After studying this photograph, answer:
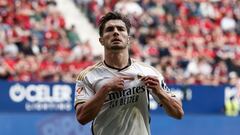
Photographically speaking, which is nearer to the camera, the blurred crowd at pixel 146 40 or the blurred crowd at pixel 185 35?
the blurred crowd at pixel 146 40

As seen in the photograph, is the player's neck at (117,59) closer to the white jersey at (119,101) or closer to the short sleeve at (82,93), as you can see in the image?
the white jersey at (119,101)

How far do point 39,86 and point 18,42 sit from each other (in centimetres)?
291

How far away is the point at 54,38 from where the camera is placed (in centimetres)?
1862

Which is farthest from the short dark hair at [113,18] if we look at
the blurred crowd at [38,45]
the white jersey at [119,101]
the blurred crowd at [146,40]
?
the blurred crowd at [146,40]

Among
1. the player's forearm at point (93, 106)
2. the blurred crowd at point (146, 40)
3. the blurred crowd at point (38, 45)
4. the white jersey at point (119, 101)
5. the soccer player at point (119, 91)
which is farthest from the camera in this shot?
the blurred crowd at point (146, 40)

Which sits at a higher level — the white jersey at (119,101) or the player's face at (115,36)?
the player's face at (115,36)

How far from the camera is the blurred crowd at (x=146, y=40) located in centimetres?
1703

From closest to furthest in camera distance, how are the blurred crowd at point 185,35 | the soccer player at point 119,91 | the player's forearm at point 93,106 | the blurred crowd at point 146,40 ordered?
the player's forearm at point 93,106
the soccer player at point 119,91
the blurred crowd at point 146,40
the blurred crowd at point 185,35

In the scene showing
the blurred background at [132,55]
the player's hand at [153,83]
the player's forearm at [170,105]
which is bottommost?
the blurred background at [132,55]

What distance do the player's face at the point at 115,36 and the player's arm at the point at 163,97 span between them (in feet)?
1.06

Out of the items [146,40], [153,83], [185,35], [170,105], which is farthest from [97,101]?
[185,35]

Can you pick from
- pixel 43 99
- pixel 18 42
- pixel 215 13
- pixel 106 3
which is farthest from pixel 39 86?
pixel 215 13

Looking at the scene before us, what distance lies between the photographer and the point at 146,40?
19.9 m

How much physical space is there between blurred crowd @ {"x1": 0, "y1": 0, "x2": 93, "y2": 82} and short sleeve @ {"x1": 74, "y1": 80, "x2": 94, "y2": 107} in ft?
33.0
